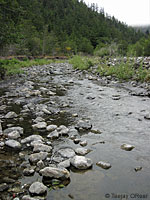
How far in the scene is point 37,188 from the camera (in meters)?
1.89

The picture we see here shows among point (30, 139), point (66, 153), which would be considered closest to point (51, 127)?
point (30, 139)

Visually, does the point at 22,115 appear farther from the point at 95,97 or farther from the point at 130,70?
the point at 130,70

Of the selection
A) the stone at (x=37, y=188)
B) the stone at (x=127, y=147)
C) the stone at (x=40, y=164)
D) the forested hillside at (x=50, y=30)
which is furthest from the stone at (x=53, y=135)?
the forested hillside at (x=50, y=30)

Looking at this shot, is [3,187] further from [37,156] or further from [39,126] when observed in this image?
[39,126]

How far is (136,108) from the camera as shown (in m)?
5.09

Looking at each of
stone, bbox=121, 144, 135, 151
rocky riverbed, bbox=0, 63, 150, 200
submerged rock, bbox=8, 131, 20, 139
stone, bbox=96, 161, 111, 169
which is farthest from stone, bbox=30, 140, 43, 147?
stone, bbox=121, 144, 135, 151

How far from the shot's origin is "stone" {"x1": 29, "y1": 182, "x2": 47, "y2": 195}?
187 cm

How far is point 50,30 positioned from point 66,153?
9245 centimetres

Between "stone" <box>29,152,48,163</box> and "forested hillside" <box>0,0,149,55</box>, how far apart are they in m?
7.35

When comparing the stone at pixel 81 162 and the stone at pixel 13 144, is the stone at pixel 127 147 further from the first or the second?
the stone at pixel 13 144

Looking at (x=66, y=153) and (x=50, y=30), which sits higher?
(x=50, y=30)

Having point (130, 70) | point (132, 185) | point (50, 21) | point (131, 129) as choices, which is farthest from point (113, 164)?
point (50, 21)

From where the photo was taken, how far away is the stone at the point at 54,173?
6.98 ft

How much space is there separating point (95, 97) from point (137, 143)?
11.5ft
